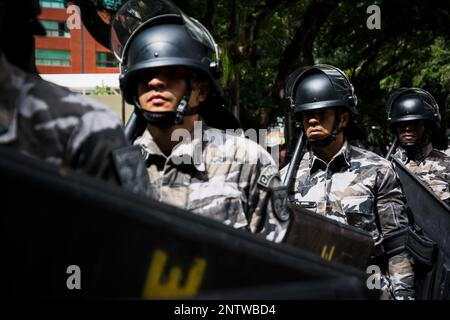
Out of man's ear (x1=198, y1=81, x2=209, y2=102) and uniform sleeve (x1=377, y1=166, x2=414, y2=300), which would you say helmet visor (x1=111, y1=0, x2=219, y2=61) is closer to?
man's ear (x1=198, y1=81, x2=209, y2=102)

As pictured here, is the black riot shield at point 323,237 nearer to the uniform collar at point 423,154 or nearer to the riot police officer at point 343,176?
the riot police officer at point 343,176

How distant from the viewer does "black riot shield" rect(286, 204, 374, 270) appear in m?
3.46

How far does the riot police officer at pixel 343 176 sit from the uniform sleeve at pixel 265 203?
147 cm

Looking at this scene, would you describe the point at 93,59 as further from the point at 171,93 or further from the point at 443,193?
the point at 171,93

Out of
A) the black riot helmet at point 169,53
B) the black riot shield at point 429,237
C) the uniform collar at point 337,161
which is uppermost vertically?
the black riot helmet at point 169,53

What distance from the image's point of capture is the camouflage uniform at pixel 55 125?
6.55 feet

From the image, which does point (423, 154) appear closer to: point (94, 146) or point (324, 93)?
point (324, 93)

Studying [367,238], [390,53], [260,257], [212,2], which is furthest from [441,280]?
[390,53]

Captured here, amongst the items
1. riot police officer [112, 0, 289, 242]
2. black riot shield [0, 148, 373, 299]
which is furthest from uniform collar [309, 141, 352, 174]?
black riot shield [0, 148, 373, 299]

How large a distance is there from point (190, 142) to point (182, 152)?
9 centimetres

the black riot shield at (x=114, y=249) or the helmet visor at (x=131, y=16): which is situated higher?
the helmet visor at (x=131, y=16)

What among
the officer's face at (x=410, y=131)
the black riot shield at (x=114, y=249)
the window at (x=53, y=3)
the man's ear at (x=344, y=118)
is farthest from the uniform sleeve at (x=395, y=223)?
the black riot shield at (x=114, y=249)

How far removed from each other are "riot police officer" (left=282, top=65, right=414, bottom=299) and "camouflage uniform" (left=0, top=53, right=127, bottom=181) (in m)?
2.98

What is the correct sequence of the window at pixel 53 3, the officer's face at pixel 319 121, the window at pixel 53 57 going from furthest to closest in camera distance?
the window at pixel 53 57, the window at pixel 53 3, the officer's face at pixel 319 121
